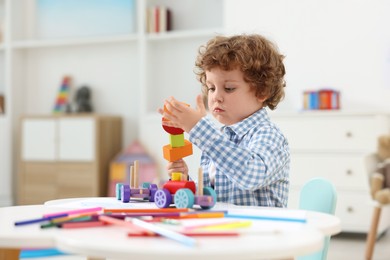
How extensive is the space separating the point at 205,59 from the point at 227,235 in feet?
2.25

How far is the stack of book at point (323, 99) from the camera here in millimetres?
3580

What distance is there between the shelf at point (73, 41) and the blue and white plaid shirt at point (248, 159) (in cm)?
320

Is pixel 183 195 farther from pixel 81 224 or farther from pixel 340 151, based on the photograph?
pixel 340 151

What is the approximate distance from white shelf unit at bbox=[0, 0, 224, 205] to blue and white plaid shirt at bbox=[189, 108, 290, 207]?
2870mm

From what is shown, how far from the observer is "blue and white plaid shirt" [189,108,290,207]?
3.83ft

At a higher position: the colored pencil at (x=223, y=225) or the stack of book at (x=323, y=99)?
the stack of book at (x=323, y=99)

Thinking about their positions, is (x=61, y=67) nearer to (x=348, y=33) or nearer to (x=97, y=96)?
(x=97, y=96)

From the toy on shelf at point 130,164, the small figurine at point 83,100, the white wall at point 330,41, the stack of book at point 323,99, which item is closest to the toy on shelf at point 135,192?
the stack of book at point 323,99

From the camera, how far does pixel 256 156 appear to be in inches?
46.8

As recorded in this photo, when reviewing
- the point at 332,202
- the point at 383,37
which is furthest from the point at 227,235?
the point at 383,37

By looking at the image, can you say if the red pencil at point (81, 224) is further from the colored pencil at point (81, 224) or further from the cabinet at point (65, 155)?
the cabinet at point (65, 155)

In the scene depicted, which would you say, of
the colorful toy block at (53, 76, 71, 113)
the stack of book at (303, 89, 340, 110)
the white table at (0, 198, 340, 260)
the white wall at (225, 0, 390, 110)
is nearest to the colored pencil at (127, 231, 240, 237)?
the white table at (0, 198, 340, 260)

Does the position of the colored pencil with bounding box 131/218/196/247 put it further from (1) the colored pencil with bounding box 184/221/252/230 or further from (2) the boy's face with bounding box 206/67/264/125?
(2) the boy's face with bounding box 206/67/264/125

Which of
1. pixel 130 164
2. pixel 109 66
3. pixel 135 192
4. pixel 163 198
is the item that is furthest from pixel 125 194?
pixel 109 66
